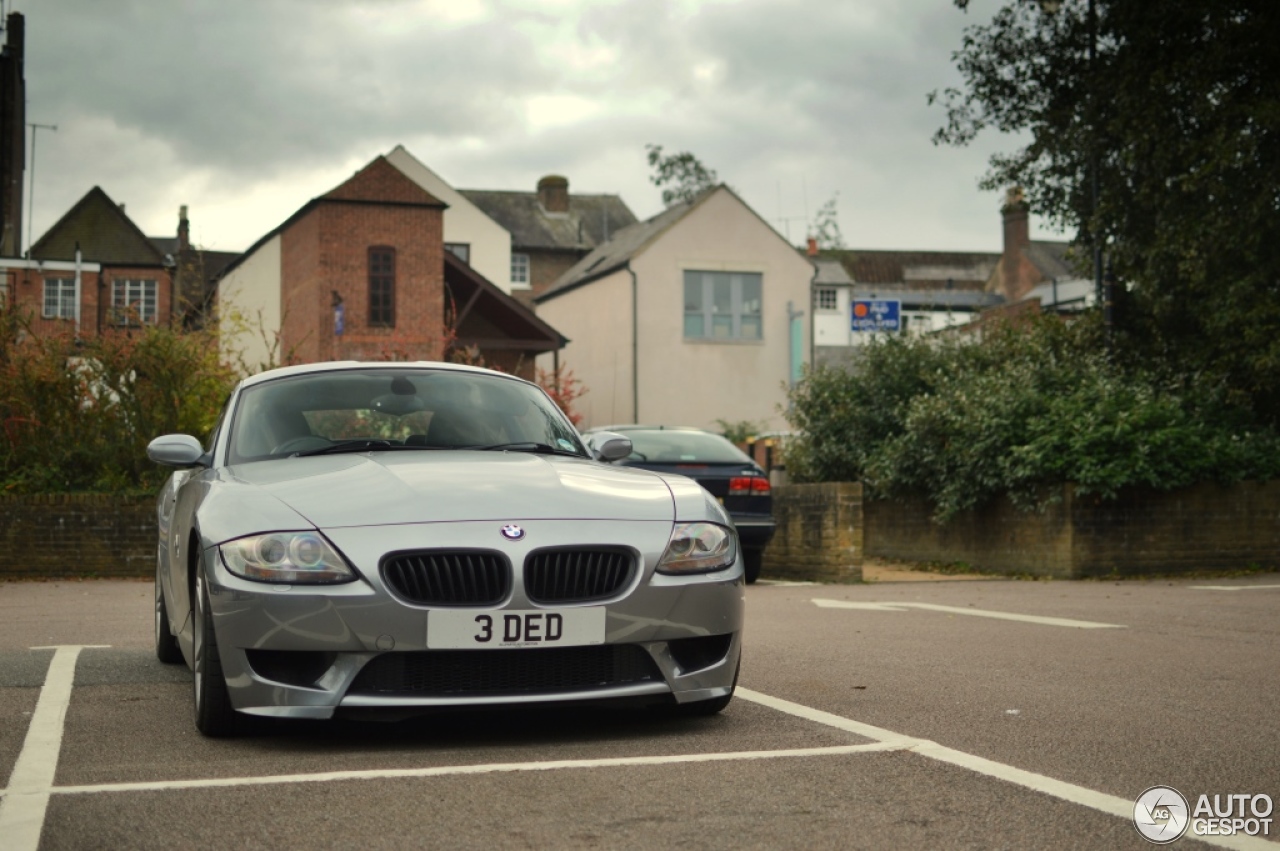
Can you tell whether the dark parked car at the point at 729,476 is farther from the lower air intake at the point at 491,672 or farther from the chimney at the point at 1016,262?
the chimney at the point at 1016,262

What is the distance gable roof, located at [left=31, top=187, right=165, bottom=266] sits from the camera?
67.6 m

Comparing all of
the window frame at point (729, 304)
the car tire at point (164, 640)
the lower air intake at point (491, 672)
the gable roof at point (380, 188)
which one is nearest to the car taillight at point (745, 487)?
the car tire at point (164, 640)

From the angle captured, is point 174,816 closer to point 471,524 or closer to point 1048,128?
point 471,524

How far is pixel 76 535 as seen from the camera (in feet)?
55.9

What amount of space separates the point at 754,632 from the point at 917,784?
214 inches

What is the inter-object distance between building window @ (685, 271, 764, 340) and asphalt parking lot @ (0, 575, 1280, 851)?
38.5m

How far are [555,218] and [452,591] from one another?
7078 cm

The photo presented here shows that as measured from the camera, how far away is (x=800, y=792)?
14.8 ft

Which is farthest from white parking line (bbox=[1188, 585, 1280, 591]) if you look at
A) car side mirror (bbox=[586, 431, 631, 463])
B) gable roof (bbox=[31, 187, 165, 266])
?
gable roof (bbox=[31, 187, 165, 266])

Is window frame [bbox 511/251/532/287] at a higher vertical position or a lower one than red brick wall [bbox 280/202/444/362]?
higher

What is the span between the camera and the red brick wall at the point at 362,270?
1537 inches

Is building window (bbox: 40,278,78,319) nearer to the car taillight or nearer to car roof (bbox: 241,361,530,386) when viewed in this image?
the car taillight

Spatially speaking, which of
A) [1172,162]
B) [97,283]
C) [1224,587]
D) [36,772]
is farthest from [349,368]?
[97,283]

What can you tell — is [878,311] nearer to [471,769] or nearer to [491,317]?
[491,317]
